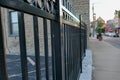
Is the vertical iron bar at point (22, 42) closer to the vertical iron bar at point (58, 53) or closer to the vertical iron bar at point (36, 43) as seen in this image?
the vertical iron bar at point (36, 43)

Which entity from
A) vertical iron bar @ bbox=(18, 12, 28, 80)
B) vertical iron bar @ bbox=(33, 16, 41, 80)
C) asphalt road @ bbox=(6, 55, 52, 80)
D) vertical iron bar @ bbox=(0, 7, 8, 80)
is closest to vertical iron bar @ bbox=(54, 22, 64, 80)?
asphalt road @ bbox=(6, 55, 52, 80)

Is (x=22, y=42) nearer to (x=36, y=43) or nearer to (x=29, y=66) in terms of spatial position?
(x=36, y=43)

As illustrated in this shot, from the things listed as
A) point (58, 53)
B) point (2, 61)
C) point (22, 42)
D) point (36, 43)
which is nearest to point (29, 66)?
point (58, 53)

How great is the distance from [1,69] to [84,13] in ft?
51.8

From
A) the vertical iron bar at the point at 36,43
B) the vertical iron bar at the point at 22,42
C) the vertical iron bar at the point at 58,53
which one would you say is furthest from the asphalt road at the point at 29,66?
the vertical iron bar at the point at 22,42

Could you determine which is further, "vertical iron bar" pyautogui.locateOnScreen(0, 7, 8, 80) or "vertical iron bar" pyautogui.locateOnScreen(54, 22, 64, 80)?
"vertical iron bar" pyautogui.locateOnScreen(54, 22, 64, 80)

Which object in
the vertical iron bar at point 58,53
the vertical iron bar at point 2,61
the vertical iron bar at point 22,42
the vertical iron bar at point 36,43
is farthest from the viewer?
the vertical iron bar at point 58,53

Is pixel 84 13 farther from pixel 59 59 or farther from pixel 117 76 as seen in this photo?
pixel 59 59

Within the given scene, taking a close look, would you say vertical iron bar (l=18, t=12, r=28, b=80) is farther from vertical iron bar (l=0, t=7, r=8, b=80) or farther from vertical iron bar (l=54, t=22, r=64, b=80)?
vertical iron bar (l=54, t=22, r=64, b=80)

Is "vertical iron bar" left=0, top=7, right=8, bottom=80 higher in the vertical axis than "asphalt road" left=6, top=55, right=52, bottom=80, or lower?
higher

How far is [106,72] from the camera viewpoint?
22.2ft

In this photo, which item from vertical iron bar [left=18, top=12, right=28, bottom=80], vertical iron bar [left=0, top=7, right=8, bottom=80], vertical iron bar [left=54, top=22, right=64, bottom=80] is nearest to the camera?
vertical iron bar [left=0, top=7, right=8, bottom=80]

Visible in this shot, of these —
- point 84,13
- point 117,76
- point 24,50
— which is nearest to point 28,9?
point 24,50

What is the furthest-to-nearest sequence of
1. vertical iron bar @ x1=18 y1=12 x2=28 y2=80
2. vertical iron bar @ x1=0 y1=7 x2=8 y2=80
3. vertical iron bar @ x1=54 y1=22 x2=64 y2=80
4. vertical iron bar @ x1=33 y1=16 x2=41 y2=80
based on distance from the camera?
1. vertical iron bar @ x1=54 y1=22 x2=64 y2=80
2. vertical iron bar @ x1=33 y1=16 x2=41 y2=80
3. vertical iron bar @ x1=18 y1=12 x2=28 y2=80
4. vertical iron bar @ x1=0 y1=7 x2=8 y2=80
